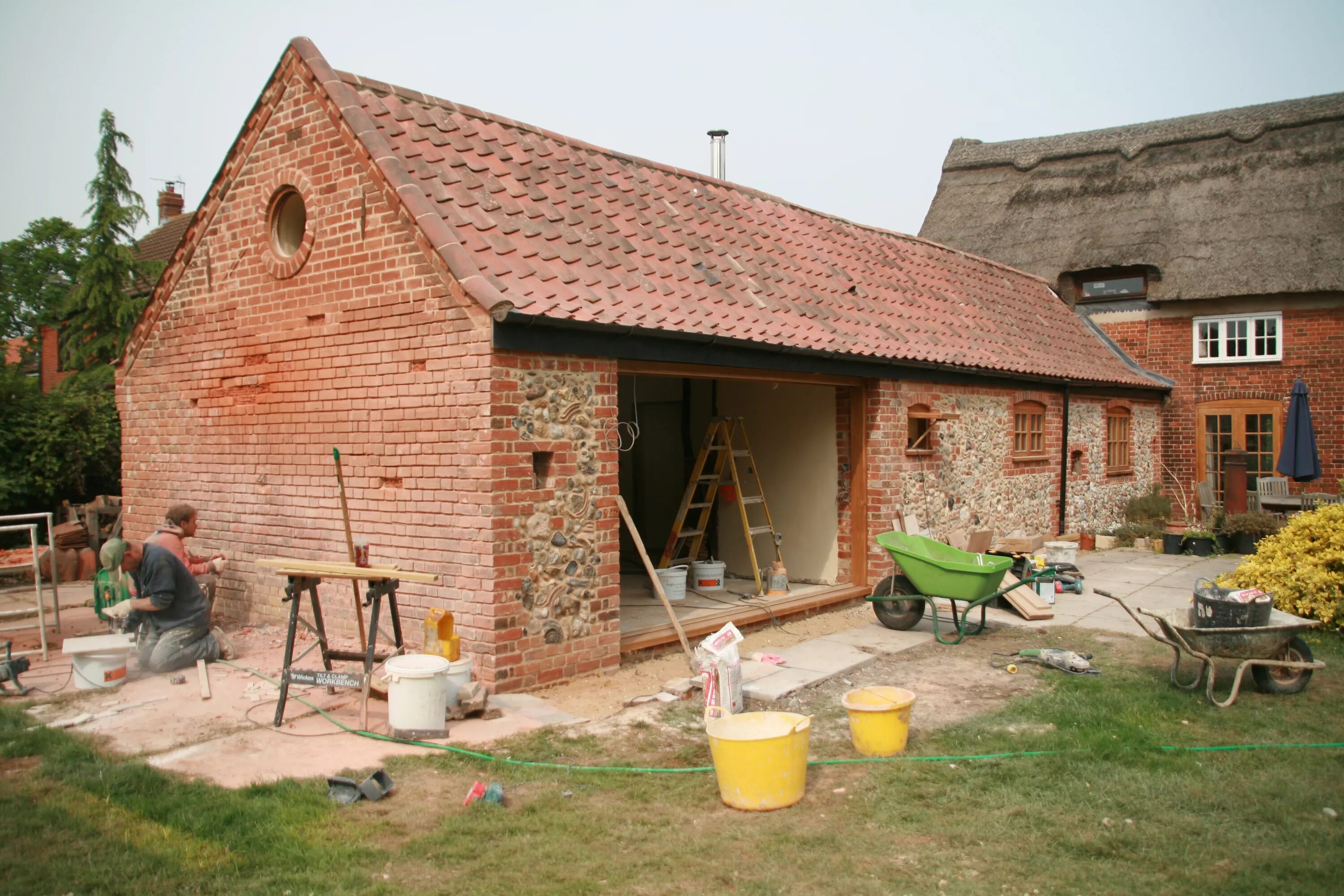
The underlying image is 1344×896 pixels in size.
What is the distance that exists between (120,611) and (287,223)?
12.4 ft

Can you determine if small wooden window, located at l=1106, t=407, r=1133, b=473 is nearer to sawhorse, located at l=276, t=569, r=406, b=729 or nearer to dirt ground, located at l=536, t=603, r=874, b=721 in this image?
dirt ground, located at l=536, t=603, r=874, b=721

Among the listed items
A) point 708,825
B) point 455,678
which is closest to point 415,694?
point 455,678

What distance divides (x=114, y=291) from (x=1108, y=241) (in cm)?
2065

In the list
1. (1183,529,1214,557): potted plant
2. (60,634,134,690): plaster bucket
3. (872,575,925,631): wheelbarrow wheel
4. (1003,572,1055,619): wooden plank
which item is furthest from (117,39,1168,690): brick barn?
(1183,529,1214,557): potted plant

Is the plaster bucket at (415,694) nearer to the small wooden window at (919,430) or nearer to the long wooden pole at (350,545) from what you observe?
the long wooden pole at (350,545)

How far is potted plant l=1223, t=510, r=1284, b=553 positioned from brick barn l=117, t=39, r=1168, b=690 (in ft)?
17.0

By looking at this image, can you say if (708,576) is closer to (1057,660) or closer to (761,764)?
(1057,660)

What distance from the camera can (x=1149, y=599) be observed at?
38.1ft

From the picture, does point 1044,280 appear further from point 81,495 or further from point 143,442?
point 81,495

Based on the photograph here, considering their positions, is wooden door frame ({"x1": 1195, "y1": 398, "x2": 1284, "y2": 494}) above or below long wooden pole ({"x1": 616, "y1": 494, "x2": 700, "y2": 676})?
above

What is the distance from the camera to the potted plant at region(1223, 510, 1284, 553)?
623 inches

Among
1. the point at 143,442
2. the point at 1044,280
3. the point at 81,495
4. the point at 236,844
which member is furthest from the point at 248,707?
the point at 1044,280

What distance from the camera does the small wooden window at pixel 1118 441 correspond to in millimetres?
18062

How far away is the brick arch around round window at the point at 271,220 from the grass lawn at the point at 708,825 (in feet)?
14.3
